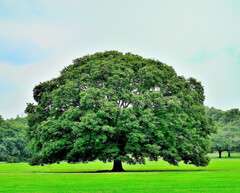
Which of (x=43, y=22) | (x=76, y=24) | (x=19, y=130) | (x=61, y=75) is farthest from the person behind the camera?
(x=19, y=130)

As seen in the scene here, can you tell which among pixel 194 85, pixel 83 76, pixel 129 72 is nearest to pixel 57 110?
pixel 83 76

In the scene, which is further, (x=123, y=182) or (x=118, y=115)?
(x=118, y=115)

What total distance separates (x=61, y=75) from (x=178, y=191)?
28.7 m

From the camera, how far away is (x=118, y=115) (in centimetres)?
3259

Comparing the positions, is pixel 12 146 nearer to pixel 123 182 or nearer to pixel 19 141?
pixel 19 141

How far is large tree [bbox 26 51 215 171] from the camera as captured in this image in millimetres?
32281

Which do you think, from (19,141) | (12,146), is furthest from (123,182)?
(19,141)

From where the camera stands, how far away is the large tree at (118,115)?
32281mm

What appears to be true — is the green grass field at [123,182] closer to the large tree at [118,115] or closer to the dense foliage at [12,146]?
the large tree at [118,115]

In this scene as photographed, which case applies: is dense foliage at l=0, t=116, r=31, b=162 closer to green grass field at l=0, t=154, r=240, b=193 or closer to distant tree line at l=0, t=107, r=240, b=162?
distant tree line at l=0, t=107, r=240, b=162

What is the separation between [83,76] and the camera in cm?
3631

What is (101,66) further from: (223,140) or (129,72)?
(223,140)

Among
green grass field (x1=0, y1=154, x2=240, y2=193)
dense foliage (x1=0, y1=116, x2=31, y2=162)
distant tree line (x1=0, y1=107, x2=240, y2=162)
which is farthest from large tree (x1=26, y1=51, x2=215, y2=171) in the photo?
dense foliage (x1=0, y1=116, x2=31, y2=162)

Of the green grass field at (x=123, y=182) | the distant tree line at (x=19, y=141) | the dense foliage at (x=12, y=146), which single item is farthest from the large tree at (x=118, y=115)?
the dense foliage at (x=12, y=146)
